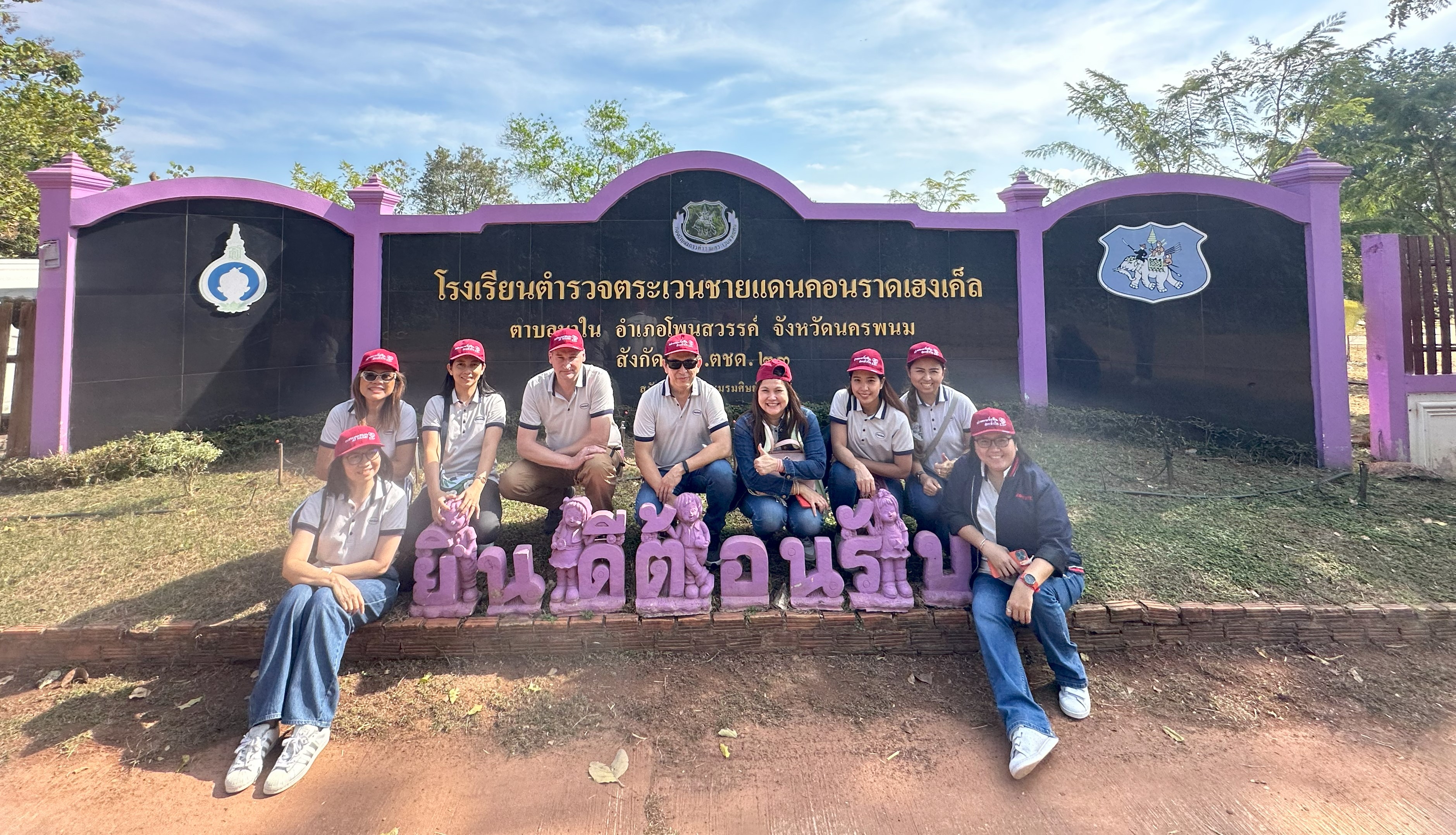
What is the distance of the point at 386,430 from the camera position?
10.8 ft

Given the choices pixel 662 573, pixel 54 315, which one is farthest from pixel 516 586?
pixel 54 315

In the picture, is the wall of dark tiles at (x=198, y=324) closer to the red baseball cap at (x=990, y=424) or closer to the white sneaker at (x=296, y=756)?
the white sneaker at (x=296, y=756)

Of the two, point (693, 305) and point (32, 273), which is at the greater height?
point (32, 273)

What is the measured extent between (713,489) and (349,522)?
5.37ft

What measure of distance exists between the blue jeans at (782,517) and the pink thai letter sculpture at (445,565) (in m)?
1.35

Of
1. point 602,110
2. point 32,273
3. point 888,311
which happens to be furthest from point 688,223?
point 602,110

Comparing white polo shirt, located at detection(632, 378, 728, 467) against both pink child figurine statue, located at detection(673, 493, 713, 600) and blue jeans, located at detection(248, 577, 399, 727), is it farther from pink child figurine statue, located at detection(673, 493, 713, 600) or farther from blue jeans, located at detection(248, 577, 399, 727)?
blue jeans, located at detection(248, 577, 399, 727)

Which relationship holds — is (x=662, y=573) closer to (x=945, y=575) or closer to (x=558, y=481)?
(x=558, y=481)

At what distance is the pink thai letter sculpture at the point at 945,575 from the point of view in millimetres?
3062

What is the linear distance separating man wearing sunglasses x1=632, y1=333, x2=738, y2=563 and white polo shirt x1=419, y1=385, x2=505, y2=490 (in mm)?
811

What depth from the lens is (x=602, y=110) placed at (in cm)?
1859

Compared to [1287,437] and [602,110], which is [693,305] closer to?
[1287,437]

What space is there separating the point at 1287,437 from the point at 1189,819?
5.56 meters

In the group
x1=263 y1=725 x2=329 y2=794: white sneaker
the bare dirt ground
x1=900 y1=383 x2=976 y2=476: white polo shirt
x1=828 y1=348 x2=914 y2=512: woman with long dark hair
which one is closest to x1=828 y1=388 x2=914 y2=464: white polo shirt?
x1=828 y1=348 x2=914 y2=512: woman with long dark hair
